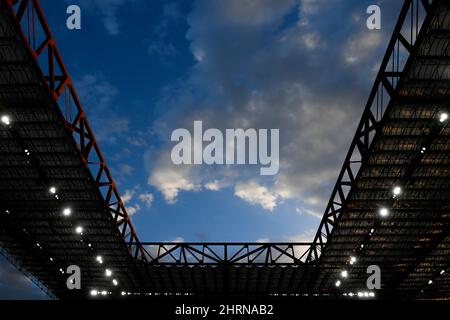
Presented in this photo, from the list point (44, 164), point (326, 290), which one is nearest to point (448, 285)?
point (326, 290)

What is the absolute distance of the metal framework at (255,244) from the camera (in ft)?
64.5

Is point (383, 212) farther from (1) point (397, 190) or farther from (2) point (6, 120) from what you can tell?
(2) point (6, 120)

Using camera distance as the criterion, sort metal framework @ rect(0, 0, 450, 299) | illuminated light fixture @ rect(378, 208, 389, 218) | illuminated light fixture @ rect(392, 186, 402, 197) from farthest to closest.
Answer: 1. illuminated light fixture @ rect(378, 208, 389, 218)
2. illuminated light fixture @ rect(392, 186, 402, 197)
3. metal framework @ rect(0, 0, 450, 299)

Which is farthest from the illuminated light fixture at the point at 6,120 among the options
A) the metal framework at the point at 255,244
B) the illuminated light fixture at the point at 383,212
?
the illuminated light fixture at the point at 383,212

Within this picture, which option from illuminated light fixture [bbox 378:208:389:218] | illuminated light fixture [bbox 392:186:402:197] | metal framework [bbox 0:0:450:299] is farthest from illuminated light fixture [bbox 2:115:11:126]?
illuminated light fixture [bbox 378:208:389:218]

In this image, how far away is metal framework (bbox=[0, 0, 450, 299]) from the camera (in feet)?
64.5

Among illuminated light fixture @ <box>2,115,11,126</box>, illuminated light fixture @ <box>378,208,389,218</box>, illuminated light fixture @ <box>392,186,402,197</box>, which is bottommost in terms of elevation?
illuminated light fixture @ <box>378,208,389,218</box>

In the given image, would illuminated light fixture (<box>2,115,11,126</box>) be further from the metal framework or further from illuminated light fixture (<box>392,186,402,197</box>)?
illuminated light fixture (<box>392,186,402,197</box>)

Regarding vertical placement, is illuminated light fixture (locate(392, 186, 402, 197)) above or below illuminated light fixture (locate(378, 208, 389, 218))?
above

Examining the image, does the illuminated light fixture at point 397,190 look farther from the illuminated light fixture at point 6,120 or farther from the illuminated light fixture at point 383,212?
the illuminated light fixture at point 6,120

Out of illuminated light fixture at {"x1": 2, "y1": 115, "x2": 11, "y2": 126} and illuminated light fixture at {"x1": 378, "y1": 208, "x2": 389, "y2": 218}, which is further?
illuminated light fixture at {"x1": 378, "y1": 208, "x2": 389, "y2": 218}

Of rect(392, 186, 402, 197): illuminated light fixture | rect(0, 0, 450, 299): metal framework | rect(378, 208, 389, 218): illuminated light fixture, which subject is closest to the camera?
rect(0, 0, 450, 299): metal framework
